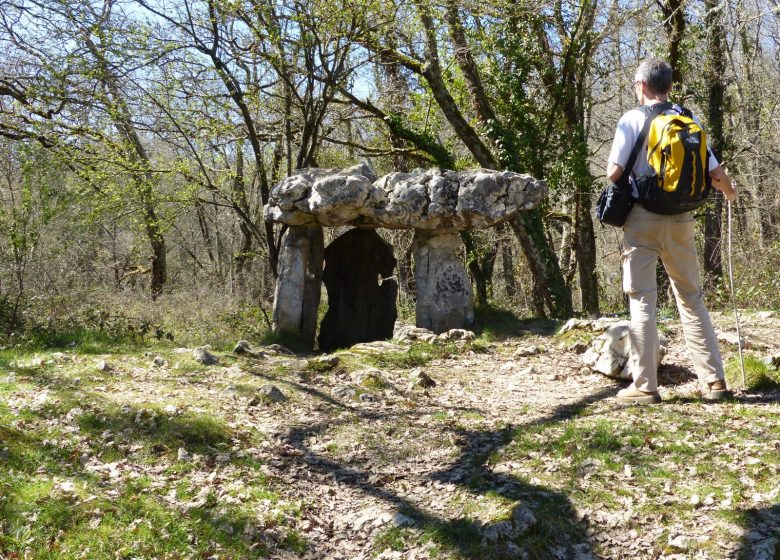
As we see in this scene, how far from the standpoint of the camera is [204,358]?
649cm

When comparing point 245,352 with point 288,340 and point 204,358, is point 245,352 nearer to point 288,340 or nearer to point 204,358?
point 204,358

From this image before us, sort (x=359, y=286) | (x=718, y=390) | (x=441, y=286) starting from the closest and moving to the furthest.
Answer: (x=718, y=390) < (x=441, y=286) < (x=359, y=286)

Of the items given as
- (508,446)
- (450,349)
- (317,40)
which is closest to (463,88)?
(317,40)

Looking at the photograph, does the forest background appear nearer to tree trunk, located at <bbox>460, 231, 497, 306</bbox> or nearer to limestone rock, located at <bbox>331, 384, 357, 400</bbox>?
tree trunk, located at <bbox>460, 231, 497, 306</bbox>

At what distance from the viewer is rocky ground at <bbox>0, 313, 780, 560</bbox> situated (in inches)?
133

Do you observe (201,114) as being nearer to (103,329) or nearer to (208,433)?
(103,329)

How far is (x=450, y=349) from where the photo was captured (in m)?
7.46

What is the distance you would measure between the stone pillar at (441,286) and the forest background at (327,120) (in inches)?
31.9

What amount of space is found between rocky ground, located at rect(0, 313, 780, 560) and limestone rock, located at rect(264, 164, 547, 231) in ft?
9.45

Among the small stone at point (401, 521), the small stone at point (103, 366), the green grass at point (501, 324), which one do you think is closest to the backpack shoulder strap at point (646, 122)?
the small stone at point (401, 521)

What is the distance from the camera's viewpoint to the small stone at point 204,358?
6.46 meters

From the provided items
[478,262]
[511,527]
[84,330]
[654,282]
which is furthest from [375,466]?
[478,262]

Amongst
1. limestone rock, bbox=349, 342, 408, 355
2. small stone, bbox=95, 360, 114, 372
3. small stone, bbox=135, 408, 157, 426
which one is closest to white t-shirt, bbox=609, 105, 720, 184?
limestone rock, bbox=349, 342, 408, 355

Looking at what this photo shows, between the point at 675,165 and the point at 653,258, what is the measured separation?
640 millimetres
